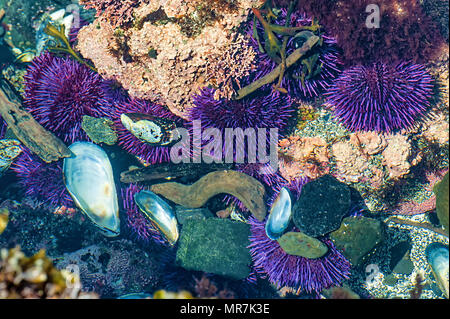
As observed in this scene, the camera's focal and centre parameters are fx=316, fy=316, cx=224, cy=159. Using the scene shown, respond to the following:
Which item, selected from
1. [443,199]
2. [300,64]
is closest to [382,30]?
[300,64]

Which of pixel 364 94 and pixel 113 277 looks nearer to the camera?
pixel 364 94

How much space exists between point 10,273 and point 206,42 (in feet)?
8.75

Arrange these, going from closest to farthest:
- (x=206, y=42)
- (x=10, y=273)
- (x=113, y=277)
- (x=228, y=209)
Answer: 1. (x=10, y=273)
2. (x=206, y=42)
3. (x=113, y=277)
4. (x=228, y=209)

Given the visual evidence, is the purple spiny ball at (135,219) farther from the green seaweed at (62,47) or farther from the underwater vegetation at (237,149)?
the green seaweed at (62,47)

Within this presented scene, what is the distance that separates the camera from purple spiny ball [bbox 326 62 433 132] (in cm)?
321

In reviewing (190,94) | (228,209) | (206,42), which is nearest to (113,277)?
(228,209)

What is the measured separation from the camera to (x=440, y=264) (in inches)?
139

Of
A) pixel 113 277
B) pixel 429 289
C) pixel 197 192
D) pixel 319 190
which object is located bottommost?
pixel 429 289

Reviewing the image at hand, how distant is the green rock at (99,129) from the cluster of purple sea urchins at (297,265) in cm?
215

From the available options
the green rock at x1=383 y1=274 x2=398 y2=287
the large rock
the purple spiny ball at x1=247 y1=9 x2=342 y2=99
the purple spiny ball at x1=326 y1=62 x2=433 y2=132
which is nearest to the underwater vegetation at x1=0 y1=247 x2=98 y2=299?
the large rock

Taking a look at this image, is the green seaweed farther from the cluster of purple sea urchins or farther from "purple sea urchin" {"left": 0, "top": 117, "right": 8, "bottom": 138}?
the cluster of purple sea urchins

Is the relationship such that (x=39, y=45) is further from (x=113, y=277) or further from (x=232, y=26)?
(x=113, y=277)

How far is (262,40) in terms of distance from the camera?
11.1 ft

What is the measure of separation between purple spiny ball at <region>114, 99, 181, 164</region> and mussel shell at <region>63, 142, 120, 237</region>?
1.28 feet
